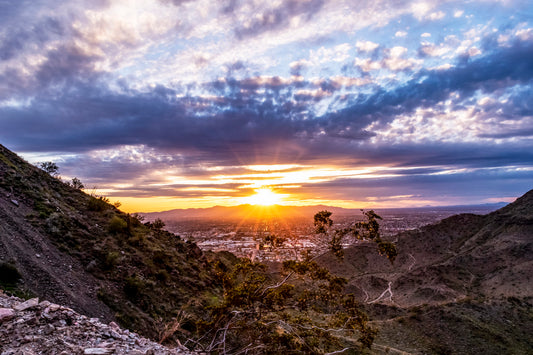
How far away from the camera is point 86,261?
599 inches

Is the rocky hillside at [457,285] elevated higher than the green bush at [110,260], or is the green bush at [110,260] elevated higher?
the green bush at [110,260]

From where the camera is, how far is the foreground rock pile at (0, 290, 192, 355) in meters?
6.11

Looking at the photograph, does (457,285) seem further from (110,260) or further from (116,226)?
(110,260)

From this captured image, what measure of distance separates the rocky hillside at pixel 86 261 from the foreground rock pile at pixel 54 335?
372 centimetres

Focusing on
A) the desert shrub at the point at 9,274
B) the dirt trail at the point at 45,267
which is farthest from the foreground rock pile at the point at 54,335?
the dirt trail at the point at 45,267

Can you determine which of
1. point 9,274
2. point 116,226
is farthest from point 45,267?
point 116,226

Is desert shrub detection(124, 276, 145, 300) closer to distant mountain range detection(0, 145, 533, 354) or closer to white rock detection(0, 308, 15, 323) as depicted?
distant mountain range detection(0, 145, 533, 354)

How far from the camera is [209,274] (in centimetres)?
2612

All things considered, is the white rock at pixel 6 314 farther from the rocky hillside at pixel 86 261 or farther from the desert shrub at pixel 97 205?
the desert shrub at pixel 97 205

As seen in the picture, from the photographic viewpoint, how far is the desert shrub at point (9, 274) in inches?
397

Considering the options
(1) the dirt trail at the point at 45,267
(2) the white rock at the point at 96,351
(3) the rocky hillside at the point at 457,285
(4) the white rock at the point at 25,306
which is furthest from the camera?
(3) the rocky hillside at the point at 457,285

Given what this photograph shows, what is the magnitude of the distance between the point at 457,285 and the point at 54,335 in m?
52.7

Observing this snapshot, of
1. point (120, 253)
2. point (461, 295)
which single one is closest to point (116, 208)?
Result: point (120, 253)

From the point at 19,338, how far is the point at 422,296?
1907 inches
